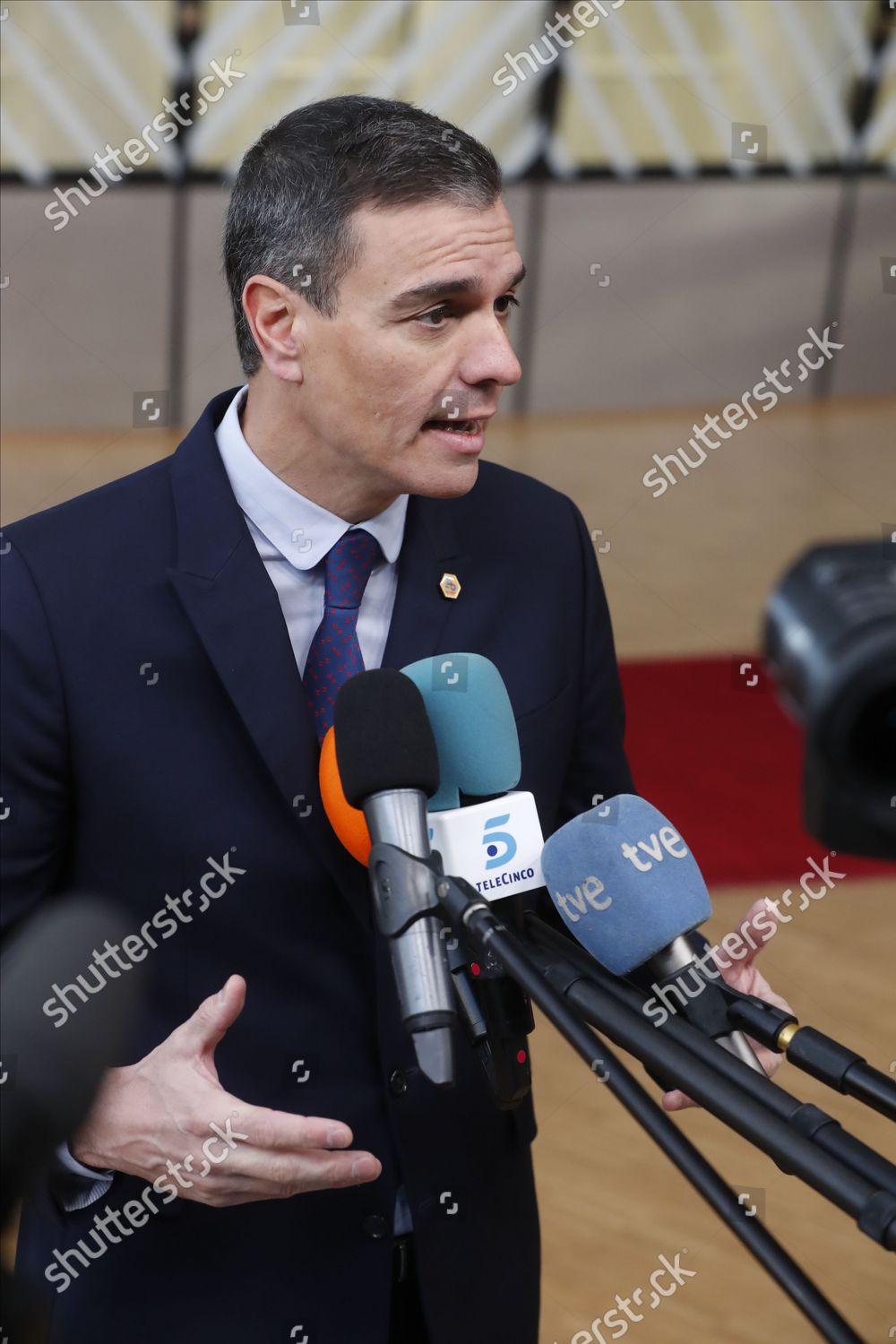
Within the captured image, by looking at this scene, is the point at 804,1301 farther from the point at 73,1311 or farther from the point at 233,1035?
the point at 73,1311

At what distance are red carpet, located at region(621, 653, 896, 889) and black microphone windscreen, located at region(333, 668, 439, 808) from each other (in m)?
2.85

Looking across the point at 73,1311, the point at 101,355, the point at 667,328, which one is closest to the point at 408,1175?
the point at 73,1311

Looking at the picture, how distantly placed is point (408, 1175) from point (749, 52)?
26.1 ft

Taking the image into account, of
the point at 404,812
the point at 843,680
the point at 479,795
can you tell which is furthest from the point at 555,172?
the point at 843,680

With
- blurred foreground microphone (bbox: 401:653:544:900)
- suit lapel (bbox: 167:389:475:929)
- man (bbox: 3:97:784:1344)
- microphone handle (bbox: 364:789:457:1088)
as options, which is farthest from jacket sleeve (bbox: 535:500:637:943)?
microphone handle (bbox: 364:789:457:1088)

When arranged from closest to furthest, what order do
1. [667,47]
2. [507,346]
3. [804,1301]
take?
[804,1301], [507,346], [667,47]

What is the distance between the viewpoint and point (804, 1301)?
30.7 inches

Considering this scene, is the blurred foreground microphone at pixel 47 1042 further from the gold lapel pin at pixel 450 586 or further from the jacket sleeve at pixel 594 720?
the jacket sleeve at pixel 594 720

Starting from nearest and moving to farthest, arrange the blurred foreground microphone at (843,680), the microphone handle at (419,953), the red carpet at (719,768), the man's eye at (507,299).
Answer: the blurred foreground microphone at (843,680) < the microphone handle at (419,953) < the man's eye at (507,299) < the red carpet at (719,768)

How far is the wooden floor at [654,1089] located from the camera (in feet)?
9.13

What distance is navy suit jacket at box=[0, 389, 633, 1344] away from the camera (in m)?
1.49

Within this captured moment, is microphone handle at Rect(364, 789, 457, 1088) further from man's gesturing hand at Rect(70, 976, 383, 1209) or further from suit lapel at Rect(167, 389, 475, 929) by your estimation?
suit lapel at Rect(167, 389, 475, 929)

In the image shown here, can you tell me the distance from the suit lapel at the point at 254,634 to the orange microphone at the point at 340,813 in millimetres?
117

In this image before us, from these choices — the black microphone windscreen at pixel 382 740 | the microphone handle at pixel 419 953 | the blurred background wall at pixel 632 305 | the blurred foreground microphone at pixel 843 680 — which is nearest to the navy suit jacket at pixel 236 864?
the black microphone windscreen at pixel 382 740
